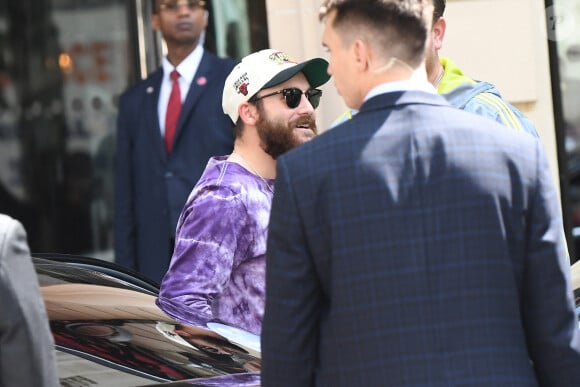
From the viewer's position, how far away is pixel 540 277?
3.04 metres

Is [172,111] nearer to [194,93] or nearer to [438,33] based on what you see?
[194,93]

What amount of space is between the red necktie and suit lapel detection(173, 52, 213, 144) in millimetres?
85

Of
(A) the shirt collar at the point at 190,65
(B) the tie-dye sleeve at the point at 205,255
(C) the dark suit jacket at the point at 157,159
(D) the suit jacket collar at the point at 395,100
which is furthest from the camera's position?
(A) the shirt collar at the point at 190,65

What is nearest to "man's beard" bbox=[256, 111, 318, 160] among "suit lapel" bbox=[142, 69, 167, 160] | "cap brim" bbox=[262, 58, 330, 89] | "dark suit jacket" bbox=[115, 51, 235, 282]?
"cap brim" bbox=[262, 58, 330, 89]

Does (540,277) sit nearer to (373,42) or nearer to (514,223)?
(514,223)

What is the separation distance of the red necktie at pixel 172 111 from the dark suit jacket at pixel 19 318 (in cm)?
429

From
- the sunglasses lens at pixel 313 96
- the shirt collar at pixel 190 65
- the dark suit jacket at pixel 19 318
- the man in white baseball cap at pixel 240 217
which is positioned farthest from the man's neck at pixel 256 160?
the shirt collar at pixel 190 65

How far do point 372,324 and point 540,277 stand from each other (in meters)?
0.39

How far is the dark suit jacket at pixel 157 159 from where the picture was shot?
701cm

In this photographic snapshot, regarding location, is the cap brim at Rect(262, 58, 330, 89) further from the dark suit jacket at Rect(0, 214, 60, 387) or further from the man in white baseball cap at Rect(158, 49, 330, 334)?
the dark suit jacket at Rect(0, 214, 60, 387)

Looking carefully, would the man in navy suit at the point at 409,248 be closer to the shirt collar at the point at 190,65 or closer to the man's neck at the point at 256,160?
the man's neck at the point at 256,160

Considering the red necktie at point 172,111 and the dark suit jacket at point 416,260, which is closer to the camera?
the dark suit jacket at point 416,260

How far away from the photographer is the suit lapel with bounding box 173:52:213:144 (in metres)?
7.07

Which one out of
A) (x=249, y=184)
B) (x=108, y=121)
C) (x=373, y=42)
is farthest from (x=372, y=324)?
(x=108, y=121)
